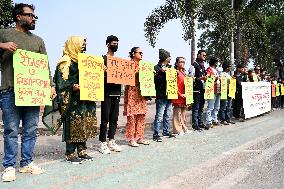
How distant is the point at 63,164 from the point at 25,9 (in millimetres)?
2232

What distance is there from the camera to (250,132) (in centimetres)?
1069

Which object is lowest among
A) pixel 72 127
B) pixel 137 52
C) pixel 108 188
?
pixel 108 188

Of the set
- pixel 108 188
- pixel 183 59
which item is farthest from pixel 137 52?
pixel 108 188

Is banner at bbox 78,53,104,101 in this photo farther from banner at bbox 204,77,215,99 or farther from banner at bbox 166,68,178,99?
banner at bbox 204,77,215,99

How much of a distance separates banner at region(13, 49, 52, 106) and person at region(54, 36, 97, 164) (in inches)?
20.4

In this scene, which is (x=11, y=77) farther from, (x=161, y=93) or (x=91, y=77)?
(x=161, y=93)

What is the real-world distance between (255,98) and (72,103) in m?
10.6

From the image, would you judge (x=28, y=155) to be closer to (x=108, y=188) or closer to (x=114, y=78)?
(x=108, y=188)

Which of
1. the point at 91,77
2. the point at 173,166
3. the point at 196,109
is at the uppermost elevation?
the point at 91,77

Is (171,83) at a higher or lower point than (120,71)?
lower

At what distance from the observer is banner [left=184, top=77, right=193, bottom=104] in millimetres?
10727

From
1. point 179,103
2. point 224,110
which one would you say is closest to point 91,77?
point 179,103

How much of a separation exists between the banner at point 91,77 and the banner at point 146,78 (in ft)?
4.88

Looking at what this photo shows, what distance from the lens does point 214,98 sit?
1223 centimetres
